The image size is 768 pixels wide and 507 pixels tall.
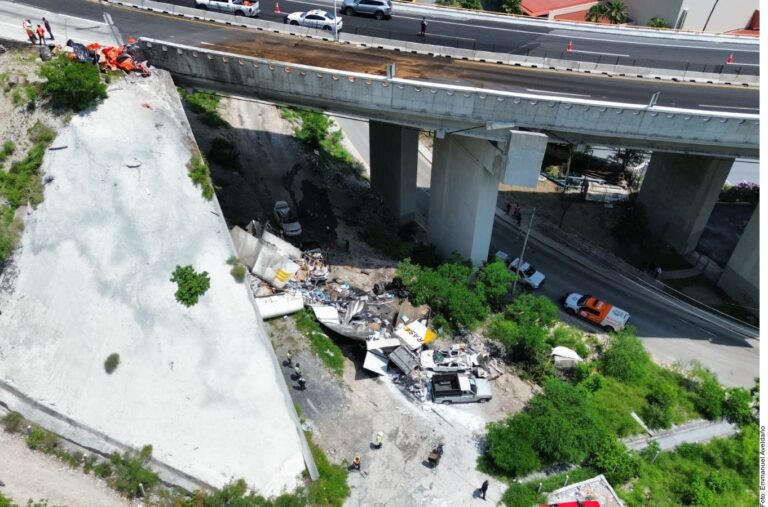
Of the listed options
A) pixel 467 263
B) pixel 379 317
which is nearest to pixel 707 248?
pixel 467 263

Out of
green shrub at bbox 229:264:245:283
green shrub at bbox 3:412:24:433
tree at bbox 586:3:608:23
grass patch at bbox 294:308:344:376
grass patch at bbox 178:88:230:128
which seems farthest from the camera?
tree at bbox 586:3:608:23

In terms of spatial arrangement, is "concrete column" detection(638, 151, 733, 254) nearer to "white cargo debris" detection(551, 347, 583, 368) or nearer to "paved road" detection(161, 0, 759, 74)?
"paved road" detection(161, 0, 759, 74)

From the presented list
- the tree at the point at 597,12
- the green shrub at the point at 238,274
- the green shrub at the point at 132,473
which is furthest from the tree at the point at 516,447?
the tree at the point at 597,12

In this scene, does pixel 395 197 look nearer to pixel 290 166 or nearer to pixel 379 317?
pixel 290 166

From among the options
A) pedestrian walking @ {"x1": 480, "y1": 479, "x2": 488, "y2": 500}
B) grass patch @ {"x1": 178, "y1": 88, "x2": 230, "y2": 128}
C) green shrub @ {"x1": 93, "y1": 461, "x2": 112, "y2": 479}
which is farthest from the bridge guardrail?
green shrub @ {"x1": 93, "y1": 461, "x2": 112, "y2": 479}

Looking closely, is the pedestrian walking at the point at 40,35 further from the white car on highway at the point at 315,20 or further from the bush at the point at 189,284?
the bush at the point at 189,284

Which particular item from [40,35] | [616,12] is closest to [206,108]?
[40,35]
